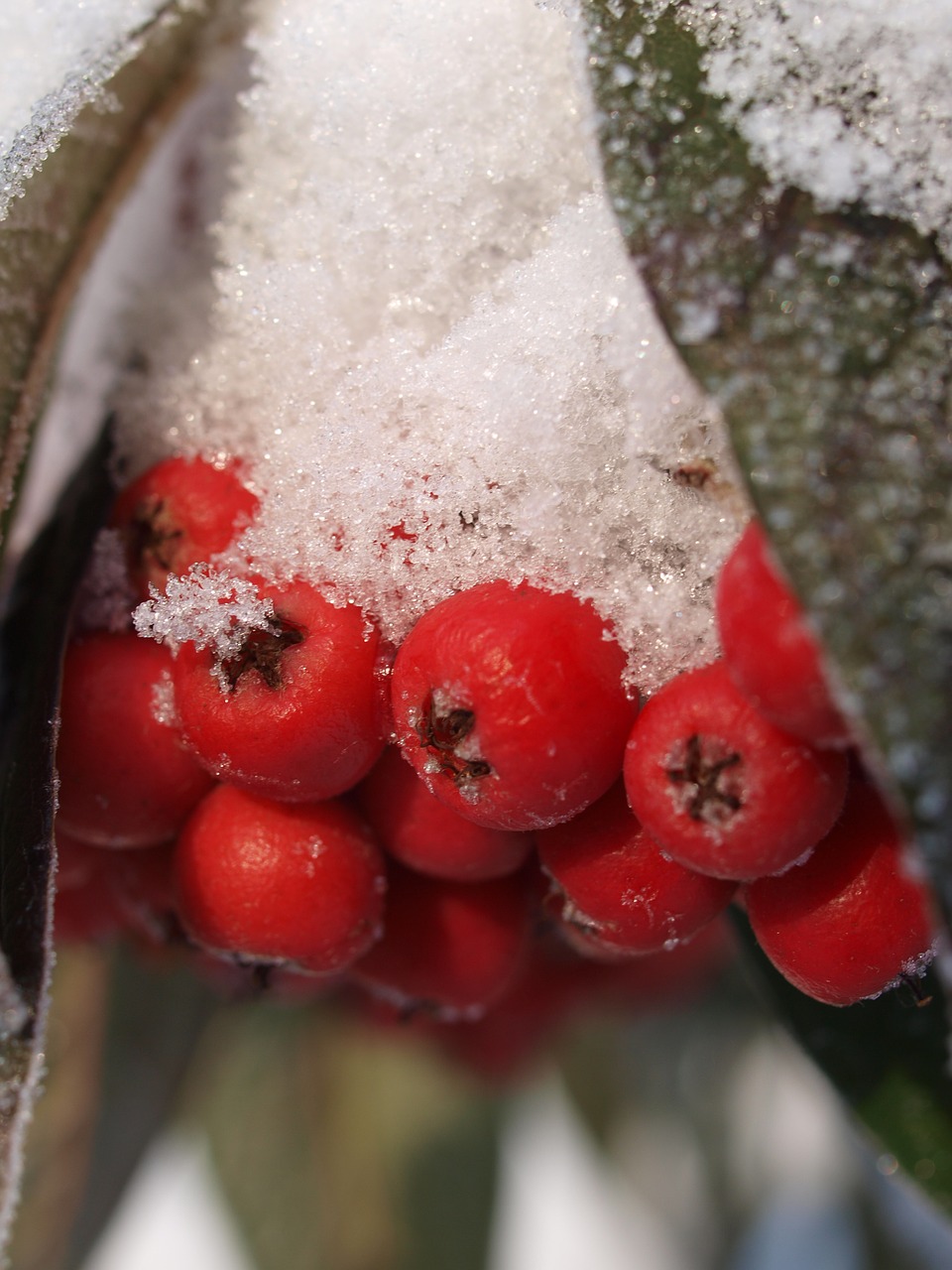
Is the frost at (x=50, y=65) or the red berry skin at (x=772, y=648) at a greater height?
the frost at (x=50, y=65)

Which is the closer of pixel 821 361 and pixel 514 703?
pixel 821 361

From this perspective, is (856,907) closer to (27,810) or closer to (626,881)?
(626,881)

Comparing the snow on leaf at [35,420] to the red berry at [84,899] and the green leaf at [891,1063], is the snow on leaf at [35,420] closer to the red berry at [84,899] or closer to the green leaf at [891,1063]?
the red berry at [84,899]

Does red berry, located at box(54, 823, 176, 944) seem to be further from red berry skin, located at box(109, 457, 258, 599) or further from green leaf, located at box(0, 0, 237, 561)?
green leaf, located at box(0, 0, 237, 561)

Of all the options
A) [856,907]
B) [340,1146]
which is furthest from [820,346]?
[340,1146]

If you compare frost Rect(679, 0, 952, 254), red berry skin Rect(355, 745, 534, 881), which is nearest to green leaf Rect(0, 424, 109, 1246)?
red berry skin Rect(355, 745, 534, 881)

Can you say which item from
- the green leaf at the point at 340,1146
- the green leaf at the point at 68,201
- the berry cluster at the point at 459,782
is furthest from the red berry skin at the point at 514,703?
the green leaf at the point at 340,1146
